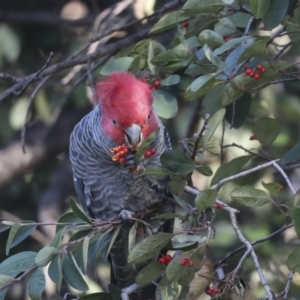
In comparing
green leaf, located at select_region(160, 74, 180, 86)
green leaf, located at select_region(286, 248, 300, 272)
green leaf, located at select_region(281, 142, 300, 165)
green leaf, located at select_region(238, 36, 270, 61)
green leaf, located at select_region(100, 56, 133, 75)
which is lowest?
green leaf, located at select_region(281, 142, 300, 165)

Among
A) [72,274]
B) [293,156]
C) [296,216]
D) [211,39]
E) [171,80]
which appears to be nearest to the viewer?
[296,216]

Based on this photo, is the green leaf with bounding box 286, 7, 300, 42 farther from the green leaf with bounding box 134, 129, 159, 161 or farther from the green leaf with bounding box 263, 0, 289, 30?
the green leaf with bounding box 134, 129, 159, 161

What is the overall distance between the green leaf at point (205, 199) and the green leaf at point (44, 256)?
48 centimetres

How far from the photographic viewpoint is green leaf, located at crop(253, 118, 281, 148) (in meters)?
2.67

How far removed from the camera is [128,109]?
258 cm

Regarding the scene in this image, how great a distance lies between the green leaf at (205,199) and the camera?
6.75 feet

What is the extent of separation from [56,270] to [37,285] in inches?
3.0

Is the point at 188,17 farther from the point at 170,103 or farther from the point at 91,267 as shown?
the point at 91,267

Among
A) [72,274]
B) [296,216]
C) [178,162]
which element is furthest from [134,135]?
[296,216]

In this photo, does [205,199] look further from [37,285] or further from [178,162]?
[37,285]

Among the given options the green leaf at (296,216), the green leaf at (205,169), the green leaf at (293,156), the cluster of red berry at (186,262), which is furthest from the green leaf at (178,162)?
the green leaf at (293,156)

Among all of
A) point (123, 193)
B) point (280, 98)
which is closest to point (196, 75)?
point (123, 193)

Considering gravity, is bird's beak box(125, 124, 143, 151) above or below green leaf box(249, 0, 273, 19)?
below

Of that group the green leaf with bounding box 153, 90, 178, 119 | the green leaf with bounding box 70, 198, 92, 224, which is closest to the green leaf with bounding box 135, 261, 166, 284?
the green leaf with bounding box 70, 198, 92, 224
